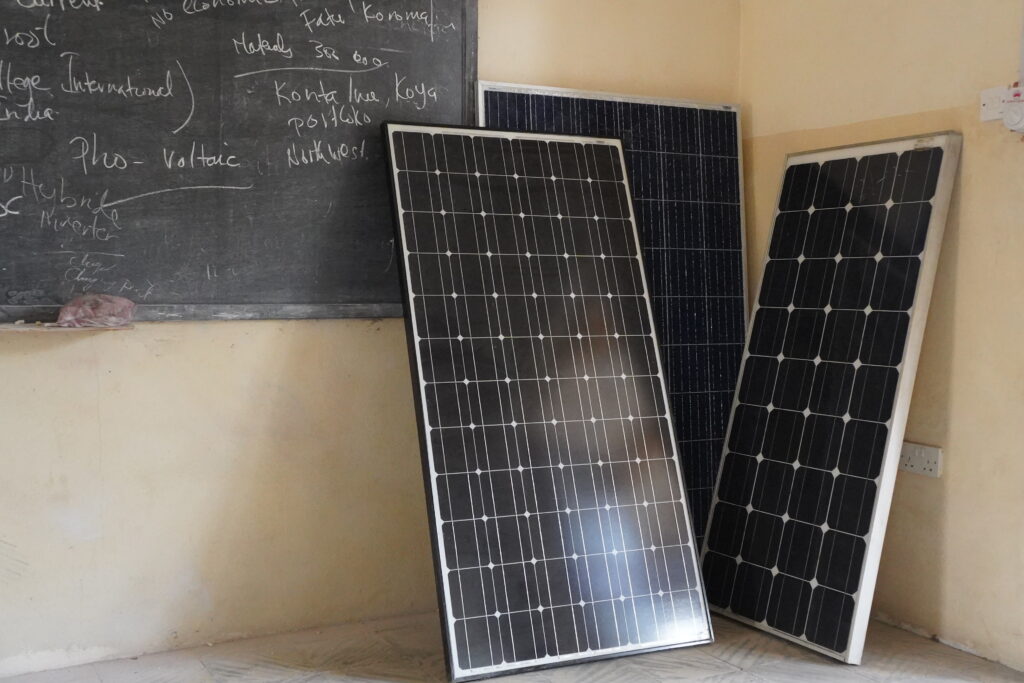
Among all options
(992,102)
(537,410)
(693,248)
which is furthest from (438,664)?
(992,102)

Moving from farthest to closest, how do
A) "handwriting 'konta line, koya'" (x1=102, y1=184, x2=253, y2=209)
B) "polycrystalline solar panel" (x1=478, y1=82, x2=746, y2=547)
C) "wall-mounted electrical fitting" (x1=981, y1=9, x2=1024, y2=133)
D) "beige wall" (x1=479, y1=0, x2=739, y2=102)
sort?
"polycrystalline solar panel" (x1=478, y1=82, x2=746, y2=547) → "beige wall" (x1=479, y1=0, x2=739, y2=102) → "handwriting 'konta line, koya'" (x1=102, y1=184, x2=253, y2=209) → "wall-mounted electrical fitting" (x1=981, y1=9, x2=1024, y2=133)

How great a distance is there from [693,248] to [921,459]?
114 cm

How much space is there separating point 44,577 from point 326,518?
88 cm

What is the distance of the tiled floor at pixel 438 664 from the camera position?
9.61 feet

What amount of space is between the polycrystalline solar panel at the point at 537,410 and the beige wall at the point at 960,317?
2.65 feet

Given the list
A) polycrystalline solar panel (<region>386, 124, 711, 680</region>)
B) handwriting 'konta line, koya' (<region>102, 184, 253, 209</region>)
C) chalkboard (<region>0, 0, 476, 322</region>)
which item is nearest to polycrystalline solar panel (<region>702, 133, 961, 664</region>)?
polycrystalline solar panel (<region>386, 124, 711, 680</region>)

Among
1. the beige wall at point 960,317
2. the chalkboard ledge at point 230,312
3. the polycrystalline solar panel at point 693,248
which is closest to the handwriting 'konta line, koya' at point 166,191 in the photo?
the chalkboard ledge at point 230,312

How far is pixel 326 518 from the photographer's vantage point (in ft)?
11.1

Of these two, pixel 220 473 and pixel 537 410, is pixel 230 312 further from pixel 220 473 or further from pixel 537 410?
pixel 537 410

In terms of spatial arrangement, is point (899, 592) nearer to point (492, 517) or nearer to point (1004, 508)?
point (1004, 508)

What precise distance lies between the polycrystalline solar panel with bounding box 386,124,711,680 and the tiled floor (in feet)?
0.31

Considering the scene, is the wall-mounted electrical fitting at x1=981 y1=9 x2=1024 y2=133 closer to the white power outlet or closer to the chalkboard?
the white power outlet

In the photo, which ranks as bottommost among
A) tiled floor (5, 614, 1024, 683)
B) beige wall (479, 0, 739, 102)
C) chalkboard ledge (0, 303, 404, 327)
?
tiled floor (5, 614, 1024, 683)

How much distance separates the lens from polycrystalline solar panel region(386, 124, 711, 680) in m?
2.97
